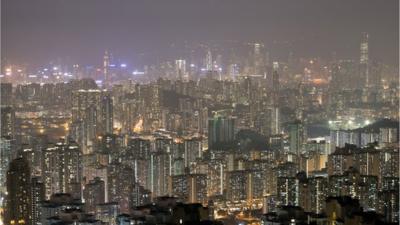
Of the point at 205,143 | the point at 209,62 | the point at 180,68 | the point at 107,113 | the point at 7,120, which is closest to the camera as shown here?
the point at 7,120

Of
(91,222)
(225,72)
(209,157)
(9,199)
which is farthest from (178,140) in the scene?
(91,222)

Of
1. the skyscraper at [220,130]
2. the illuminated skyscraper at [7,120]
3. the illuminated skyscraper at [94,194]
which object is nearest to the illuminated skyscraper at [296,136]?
the skyscraper at [220,130]

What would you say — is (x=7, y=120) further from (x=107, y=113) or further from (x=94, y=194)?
(x=107, y=113)

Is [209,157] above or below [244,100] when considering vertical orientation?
below

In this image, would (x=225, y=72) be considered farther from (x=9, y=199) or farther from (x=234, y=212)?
(x=9, y=199)

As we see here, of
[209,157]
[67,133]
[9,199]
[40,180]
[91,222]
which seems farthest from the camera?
[67,133]

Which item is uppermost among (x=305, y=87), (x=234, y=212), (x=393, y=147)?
(x=305, y=87)

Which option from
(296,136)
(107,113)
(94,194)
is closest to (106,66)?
(107,113)

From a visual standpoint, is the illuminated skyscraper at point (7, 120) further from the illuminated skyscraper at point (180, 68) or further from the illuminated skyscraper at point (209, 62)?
the illuminated skyscraper at point (209, 62)

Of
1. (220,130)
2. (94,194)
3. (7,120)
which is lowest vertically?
(94,194)
